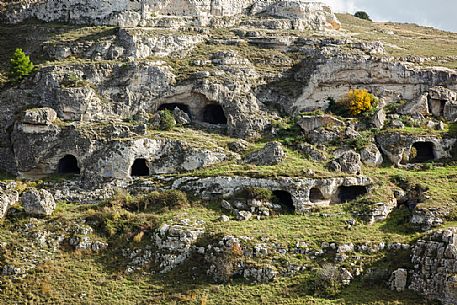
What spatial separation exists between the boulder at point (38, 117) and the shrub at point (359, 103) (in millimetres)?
16650

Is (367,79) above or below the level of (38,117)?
above

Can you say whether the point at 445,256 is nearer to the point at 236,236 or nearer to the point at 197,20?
the point at 236,236

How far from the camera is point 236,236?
91.0 feet

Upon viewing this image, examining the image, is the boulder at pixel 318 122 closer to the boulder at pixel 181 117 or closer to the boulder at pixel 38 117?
the boulder at pixel 181 117

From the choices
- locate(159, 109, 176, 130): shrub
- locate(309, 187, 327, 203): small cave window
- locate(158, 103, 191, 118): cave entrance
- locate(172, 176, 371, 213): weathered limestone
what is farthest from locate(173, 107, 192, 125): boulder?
locate(309, 187, 327, 203): small cave window

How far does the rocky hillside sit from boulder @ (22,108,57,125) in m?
0.06

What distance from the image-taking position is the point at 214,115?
1561 inches

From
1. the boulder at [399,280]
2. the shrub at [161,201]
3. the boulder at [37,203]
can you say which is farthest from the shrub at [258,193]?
the boulder at [37,203]

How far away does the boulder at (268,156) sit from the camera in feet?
108

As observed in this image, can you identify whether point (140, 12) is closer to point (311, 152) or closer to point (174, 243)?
point (311, 152)

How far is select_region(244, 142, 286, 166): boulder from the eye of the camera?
33.1 metres

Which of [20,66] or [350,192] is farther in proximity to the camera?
[20,66]

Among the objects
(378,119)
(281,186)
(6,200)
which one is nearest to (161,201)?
(281,186)

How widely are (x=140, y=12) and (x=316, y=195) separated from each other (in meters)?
18.7
